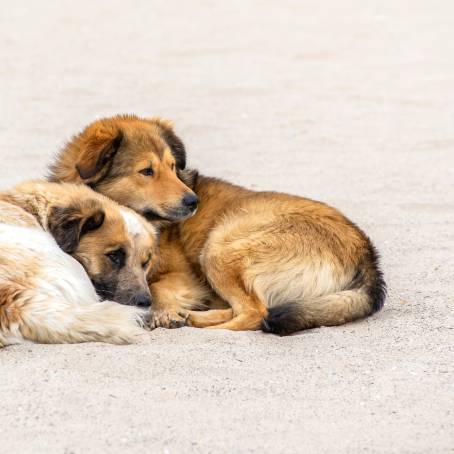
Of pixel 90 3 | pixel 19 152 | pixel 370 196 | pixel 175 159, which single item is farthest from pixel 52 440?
pixel 90 3

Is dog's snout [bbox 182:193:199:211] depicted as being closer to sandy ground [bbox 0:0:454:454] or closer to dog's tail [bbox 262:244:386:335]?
dog's tail [bbox 262:244:386:335]

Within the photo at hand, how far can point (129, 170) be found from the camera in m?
6.51

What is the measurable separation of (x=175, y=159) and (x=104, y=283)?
1460 mm

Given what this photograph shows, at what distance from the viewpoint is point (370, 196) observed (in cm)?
866

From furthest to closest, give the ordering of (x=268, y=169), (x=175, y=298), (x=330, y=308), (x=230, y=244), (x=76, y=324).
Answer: (x=268, y=169) → (x=230, y=244) → (x=175, y=298) → (x=330, y=308) → (x=76, y=324)

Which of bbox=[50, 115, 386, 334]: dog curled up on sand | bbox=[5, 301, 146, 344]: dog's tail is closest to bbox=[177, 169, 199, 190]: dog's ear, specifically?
bbox=[50, 115, 386, 334]: dog curled up on sand

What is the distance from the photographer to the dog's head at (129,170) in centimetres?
642

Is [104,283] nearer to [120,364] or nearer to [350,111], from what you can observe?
[120,364]

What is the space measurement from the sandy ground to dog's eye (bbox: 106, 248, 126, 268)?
1.74 ft

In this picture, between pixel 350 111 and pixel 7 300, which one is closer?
pixel 7 300

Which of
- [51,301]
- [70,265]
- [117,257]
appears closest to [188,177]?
[117,257]

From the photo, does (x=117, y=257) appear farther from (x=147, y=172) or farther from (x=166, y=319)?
(x=147, y=172)

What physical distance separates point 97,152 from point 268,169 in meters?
3.24

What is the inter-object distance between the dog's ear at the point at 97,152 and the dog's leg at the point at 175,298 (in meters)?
0.78
